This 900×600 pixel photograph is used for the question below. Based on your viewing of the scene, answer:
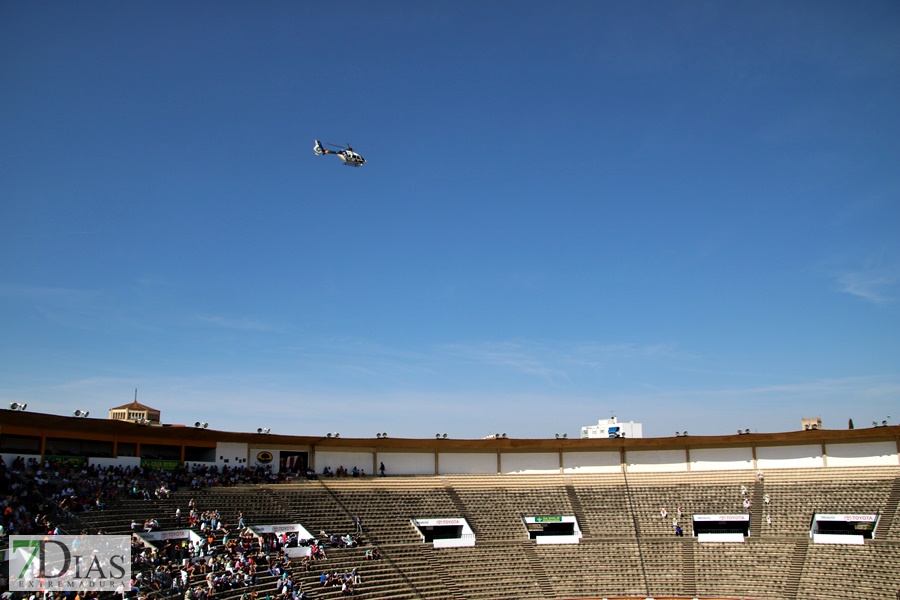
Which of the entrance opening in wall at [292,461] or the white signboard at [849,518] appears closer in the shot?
the white signboard at [849,518]

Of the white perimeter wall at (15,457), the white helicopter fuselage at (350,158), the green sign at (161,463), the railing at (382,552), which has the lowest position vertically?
the railing at (382,552)

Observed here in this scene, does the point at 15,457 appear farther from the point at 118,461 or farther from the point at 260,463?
the point at 260,463

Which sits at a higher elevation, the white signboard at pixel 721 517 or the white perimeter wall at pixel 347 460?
the white perimeter wall at pixel 347 460

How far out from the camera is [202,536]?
35.2 meters

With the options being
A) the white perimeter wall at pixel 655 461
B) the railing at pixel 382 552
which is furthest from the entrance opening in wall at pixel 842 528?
the railing at pixel 382 552

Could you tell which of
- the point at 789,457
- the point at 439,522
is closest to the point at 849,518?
the point at 789,457

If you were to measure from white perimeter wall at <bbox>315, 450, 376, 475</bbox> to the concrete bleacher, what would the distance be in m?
2.23

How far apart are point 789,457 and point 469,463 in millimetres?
22071

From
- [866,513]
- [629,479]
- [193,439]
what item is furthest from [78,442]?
[866,513]

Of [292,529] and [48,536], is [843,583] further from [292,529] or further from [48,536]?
[48,536]

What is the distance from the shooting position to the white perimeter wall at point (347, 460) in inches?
1992

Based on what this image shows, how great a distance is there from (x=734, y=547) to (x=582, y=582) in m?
9.47

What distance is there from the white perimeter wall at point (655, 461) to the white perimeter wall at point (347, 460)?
58.3 feet

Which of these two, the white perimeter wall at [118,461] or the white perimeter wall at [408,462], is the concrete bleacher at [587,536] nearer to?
the white perimeter wall at [408,462]
